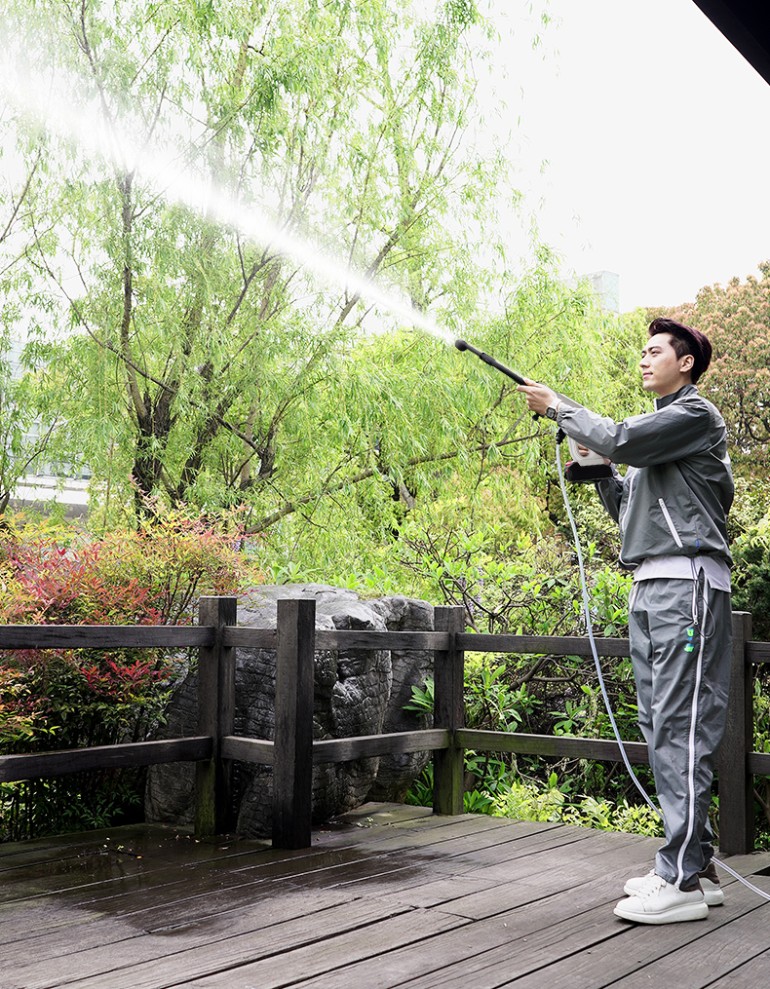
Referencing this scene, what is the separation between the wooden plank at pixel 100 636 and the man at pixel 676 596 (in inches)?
66.2

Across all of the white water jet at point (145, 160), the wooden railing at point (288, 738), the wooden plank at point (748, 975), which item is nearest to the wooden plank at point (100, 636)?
the wooden railing at point (288, 738)

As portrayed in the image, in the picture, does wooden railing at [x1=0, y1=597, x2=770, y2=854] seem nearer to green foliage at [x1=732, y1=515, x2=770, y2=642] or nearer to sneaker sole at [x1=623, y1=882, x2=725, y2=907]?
sneaker sole at [x1=623, y1=882, x2=725, y2=907]

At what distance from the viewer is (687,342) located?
3.60 metres

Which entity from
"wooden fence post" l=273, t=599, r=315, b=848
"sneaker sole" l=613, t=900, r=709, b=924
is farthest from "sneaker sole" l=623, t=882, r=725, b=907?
"wooden fence post" l=273, t=599, r=315, b=848

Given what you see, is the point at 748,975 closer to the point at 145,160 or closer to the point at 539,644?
the point at 539,644

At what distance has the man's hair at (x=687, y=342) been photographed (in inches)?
141

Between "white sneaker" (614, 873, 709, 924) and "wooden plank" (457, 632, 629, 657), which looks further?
"wooden plank" (457, 632, 629, 657)

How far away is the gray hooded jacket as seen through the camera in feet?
11.0

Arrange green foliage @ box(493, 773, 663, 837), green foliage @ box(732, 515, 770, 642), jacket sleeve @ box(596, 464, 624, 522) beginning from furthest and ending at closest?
green foliage @ box(732, 515, 770, 642)
green foliage @ box(493, 773, 663, 837)
jacket sleeve @ box(596, 464, 624, 522)

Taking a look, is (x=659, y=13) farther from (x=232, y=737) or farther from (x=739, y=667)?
(x=232, y=737)

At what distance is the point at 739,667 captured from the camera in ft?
13.8

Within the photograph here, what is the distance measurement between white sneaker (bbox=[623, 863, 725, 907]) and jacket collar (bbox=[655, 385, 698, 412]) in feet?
4.88

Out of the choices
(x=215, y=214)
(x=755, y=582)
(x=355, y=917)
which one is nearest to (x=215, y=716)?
(x=355, y=917)

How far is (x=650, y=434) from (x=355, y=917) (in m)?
1.70
